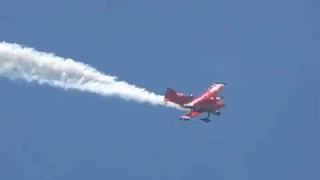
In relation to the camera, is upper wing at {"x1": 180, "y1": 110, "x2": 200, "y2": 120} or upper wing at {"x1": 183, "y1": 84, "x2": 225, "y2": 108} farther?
upper wing at {"x1": 183, "y1": 84, "x2": 225, "y2": 108}

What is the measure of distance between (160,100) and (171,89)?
5.32 ft

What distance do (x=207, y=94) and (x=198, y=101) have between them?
3.25 metres

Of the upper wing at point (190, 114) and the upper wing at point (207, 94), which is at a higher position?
the upper wing at point (207, 94)

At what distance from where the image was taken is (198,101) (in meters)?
134

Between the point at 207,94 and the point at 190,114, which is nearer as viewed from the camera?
the point at 190,114

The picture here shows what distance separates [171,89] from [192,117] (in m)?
6.80

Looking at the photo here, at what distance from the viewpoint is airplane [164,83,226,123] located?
433 feet

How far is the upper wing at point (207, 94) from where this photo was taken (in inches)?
5241

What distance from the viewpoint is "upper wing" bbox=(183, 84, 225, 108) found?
13312cm

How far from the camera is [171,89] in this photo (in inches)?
5320

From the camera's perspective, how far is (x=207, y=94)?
13662 cm

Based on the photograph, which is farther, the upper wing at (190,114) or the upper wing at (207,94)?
the upper wing at (207,94)

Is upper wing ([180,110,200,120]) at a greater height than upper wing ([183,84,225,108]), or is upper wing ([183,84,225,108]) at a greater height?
upper wing ([183,84,225,108])

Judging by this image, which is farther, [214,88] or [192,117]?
[214,88]
